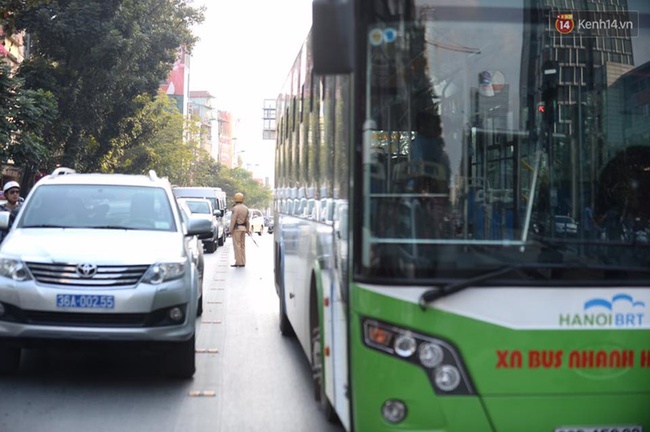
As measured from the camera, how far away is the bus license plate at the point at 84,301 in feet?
26.0

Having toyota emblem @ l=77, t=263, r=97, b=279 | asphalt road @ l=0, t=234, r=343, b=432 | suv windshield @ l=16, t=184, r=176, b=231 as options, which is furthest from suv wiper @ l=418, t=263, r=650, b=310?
suv windshield @ l=16, t=184, r=176, b=231

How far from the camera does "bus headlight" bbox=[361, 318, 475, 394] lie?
488 cm

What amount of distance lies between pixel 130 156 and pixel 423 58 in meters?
50.5

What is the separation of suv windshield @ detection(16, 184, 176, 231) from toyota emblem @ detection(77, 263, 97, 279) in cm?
111

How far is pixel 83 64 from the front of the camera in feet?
120

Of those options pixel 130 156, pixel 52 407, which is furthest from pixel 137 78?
pixel 52 407

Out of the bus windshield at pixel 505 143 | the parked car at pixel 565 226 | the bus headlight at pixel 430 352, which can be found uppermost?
the bus windshield at pixel 505 143

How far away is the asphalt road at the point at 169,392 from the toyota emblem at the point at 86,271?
2.11 ft

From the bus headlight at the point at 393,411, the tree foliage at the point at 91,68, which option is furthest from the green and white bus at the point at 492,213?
the tree foliage at the point at 91,68

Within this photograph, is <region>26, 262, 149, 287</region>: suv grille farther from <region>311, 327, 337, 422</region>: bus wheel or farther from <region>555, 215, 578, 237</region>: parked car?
<region>555, 215, 578, 237</region>: parked car

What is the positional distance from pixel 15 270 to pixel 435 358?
439 cm

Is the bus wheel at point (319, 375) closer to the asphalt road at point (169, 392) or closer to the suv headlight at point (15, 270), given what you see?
the asphalt road at point (169, 392)

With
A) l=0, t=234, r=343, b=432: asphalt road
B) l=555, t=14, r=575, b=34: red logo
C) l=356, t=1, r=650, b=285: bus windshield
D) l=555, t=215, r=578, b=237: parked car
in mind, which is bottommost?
l=0, t=234, r=343, b=432: asphalt road

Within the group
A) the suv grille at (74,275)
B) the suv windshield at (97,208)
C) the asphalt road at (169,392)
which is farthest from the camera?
the suv windshield at (97,208)
